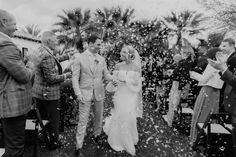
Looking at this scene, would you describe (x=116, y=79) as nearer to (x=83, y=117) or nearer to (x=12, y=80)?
(x=83, y=117)

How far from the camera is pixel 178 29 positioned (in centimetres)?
3597

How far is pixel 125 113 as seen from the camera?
536 centimetres

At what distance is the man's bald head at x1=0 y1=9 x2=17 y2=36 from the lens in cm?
329

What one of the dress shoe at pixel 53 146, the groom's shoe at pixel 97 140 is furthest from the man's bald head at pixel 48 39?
the groom's shoe at pixel 97 140

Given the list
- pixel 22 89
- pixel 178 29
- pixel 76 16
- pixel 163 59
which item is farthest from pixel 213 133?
pixel 178 29

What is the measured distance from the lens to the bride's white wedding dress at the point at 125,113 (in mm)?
5258

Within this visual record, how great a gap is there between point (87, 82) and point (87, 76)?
11 cm

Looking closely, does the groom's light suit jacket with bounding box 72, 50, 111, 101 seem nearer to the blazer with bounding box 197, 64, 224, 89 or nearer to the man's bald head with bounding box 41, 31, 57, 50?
the man's bald head with bounding box 41, 31, 57, 50

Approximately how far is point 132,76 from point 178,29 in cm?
3203

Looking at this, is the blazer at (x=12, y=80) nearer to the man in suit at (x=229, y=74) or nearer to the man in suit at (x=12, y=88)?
the man in suit at (x=12, y=88)

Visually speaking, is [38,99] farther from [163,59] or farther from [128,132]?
[163,59]

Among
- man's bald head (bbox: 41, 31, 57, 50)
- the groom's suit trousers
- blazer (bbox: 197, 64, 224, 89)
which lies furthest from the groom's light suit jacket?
blazer (bbox: 197, 64, 224, 89)


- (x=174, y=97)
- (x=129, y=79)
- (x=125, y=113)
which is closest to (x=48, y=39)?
(x=129, y=79)

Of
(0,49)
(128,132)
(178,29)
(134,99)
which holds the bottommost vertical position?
(128,132)
